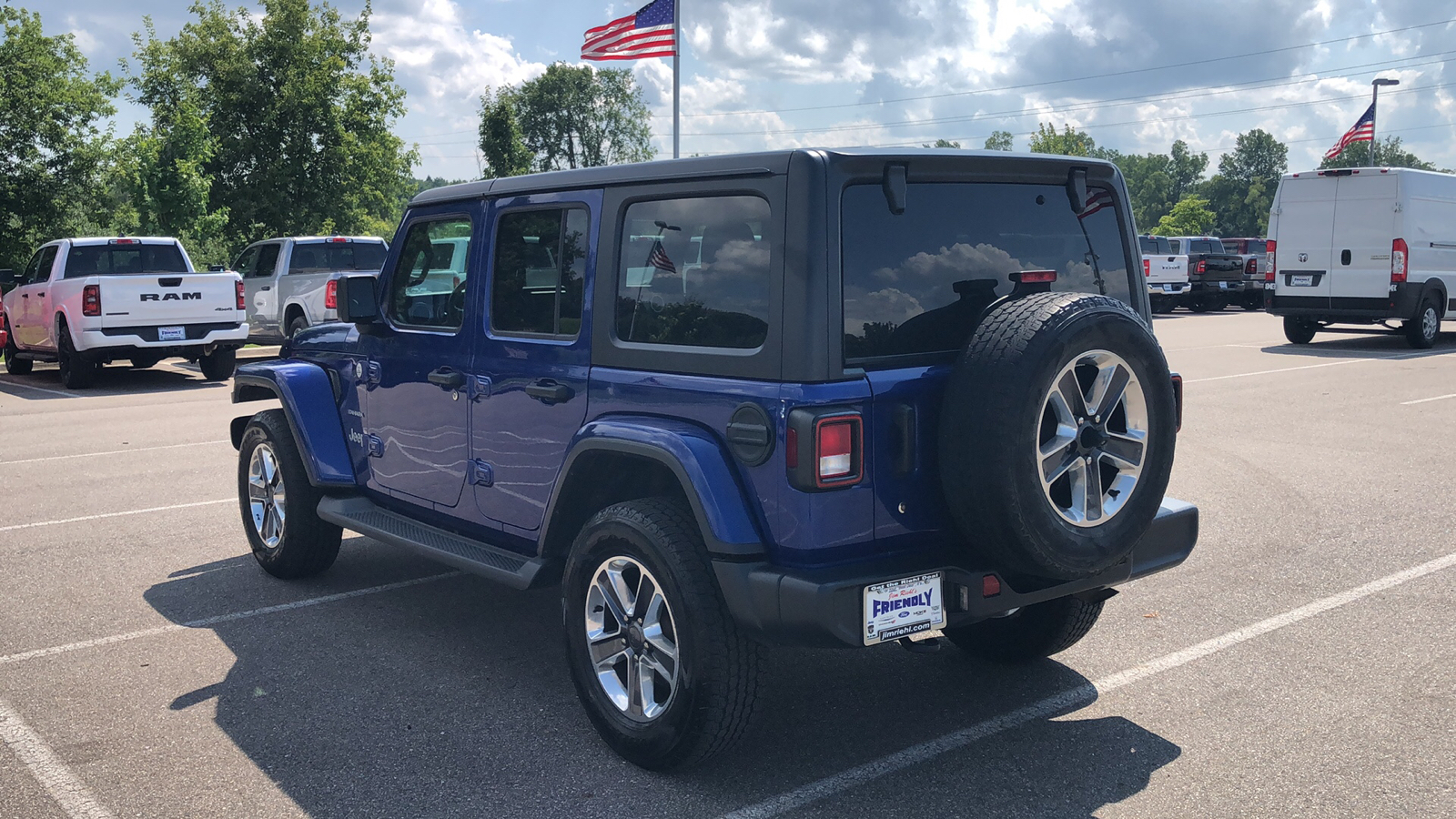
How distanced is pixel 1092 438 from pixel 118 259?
615 inches

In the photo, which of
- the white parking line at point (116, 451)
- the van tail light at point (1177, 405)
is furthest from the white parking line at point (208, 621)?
the white parking line at point (116, 451)

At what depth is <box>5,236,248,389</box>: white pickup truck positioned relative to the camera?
15078 millimetres

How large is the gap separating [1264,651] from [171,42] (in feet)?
116

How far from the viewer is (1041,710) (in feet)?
13.9

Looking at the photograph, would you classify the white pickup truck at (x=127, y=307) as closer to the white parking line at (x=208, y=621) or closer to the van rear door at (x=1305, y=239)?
the white parking line at (x=208, y=621)

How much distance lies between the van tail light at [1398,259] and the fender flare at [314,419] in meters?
17.0

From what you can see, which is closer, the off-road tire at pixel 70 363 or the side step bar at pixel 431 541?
the side step bar at pixel 431 541

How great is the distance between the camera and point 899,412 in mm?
3480

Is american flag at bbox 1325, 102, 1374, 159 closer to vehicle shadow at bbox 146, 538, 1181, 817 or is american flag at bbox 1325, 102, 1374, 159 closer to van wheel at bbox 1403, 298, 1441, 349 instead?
van wheel at bbox 1403, 298, 1441, 349

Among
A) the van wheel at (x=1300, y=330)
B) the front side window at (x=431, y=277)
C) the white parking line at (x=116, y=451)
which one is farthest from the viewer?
the van wheel at (x=1300, y=330)

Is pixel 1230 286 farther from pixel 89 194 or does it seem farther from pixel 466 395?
pixel 466 395

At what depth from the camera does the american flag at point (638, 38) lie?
2261 cm

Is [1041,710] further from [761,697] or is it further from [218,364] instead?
[218,364]

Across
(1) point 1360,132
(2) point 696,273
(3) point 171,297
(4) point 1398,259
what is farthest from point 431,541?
(1) point 1360,132
